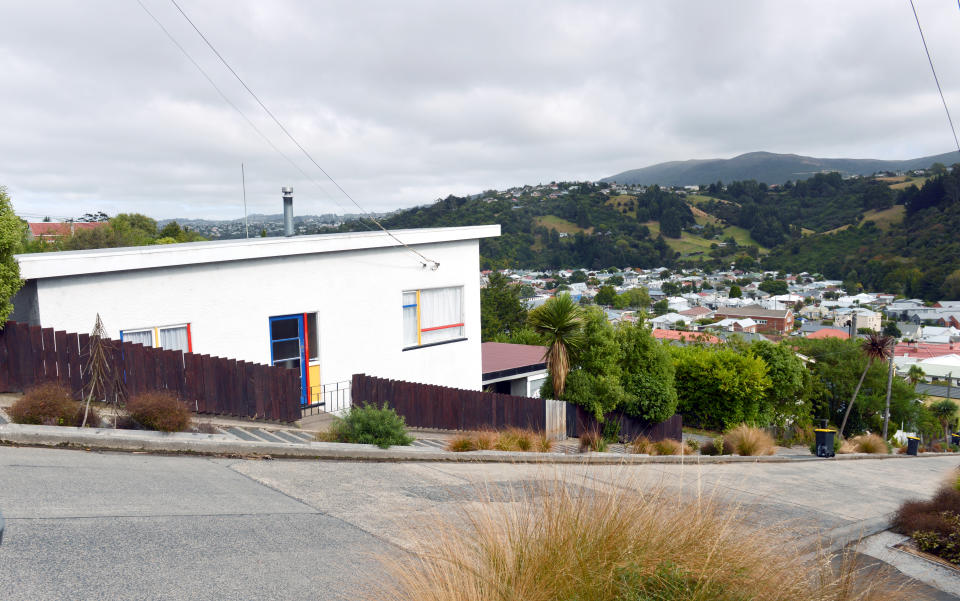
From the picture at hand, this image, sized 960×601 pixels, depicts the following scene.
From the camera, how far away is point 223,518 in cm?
571

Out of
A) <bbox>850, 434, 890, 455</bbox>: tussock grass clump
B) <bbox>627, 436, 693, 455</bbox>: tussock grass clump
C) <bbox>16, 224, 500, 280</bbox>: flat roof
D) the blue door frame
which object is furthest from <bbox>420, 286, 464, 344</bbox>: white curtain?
<bbox>850, 434, 890, 455</bbox>: tussock grass clump

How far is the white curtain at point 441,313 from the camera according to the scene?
56.8ft

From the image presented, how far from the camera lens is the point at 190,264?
489 inches

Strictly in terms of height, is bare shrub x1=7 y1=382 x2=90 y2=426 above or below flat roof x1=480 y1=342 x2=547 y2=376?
above

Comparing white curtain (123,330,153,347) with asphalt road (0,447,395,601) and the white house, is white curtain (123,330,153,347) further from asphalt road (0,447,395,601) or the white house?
asphalt road (0,447,395,601)

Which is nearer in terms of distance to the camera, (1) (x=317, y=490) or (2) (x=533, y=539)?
(2) (x=533, y=539)

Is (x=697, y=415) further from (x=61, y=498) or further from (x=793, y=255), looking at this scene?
(x=793, y=255)

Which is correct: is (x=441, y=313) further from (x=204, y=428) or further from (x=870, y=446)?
(x=870, y=446)

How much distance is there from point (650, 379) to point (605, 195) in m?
160

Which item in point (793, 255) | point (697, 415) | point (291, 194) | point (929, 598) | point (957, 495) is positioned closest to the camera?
point (929, 598)

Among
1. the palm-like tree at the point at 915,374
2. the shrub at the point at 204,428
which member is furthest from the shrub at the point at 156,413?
the palm-like tree at the point at 915,374

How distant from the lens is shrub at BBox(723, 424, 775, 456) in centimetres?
1716

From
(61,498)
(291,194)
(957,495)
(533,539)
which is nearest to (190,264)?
(291,194)

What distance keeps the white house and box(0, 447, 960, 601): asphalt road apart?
477 centimetres
